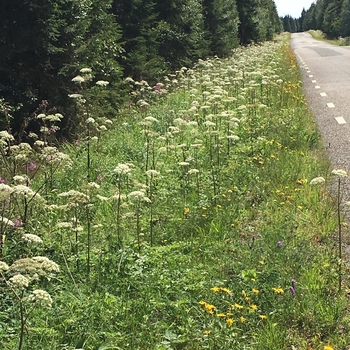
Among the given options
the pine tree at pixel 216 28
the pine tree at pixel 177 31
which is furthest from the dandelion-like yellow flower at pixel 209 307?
the pine tree at pixel 216 28

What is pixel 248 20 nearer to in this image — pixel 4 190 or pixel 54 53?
pixel 54 53

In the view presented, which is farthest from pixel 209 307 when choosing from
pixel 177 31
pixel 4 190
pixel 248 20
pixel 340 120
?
pixel 248 20

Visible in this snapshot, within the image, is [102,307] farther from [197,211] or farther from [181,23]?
[181,23]

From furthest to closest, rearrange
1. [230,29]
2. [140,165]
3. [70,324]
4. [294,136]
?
[230,29]
[294,136]
[140,165]
[70,324]

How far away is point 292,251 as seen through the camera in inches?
158

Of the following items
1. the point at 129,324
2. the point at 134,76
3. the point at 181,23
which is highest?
the point at 181,23

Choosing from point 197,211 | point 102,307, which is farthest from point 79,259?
point 197,211

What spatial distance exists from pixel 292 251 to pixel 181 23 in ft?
52.3

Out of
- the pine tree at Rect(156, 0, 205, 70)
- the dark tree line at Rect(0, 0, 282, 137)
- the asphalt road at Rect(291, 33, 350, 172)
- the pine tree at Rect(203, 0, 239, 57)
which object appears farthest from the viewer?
the pine tree at Rect(203, 0, 239, 57)

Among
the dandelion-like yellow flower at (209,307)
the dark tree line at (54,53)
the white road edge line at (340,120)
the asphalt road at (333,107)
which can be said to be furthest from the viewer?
the white road edge line at (340,120)

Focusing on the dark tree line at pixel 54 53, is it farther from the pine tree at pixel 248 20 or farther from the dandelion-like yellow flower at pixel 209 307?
the pine tree at pixel 248 20

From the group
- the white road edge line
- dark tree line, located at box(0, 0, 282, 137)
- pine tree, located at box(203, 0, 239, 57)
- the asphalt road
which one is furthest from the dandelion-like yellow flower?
pine tree, located at box(203, 0, 239, 57)

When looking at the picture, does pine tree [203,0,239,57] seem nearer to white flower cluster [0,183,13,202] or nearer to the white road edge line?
the white road edge line

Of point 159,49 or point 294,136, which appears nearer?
point 294,136
